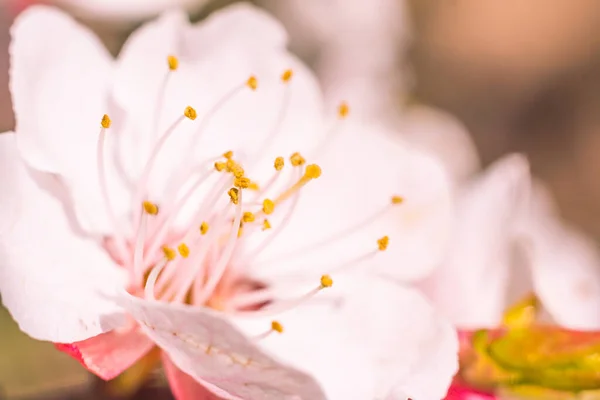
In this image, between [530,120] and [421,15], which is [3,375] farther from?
[530,120]

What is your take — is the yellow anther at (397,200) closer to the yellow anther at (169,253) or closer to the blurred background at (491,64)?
the yellow anther at (169,253)

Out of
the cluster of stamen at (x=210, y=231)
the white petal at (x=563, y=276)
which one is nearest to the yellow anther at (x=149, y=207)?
the cluster of stamen at (x=210, y=231)

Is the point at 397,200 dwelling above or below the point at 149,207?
above

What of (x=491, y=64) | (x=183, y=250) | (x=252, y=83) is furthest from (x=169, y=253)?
(x=491, y=64)

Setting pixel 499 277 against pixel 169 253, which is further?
pixel 499 277

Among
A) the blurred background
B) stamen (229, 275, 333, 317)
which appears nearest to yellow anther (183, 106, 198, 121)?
stamen (229, 275, 333, 317)

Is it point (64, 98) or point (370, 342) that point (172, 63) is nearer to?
point (64, 98)
